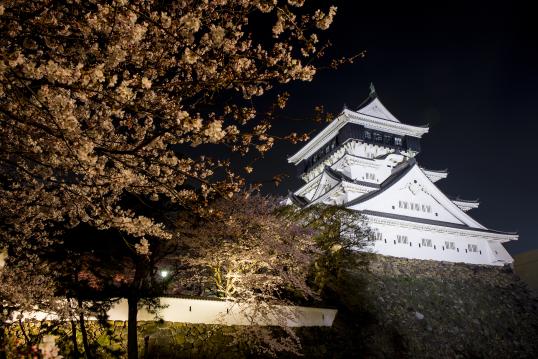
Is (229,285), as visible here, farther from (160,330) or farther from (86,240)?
(86,240)

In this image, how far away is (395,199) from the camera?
2408cm

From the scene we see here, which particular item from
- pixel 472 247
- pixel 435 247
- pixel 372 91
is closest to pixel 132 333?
pixel 435 247

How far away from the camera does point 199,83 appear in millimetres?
4715

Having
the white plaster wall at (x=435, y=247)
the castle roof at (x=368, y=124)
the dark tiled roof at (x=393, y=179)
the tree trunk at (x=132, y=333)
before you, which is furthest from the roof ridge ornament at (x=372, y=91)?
the tree trunk at (x=132, y=333)

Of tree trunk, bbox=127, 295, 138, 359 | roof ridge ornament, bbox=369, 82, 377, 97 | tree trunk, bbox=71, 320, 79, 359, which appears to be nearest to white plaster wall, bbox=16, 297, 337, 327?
tree trunk, bbox=71, 320, 79, 359

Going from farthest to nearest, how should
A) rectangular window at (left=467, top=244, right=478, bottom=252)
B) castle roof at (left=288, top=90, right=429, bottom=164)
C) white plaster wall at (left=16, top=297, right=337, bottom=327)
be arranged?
castle roof at (left=288, top=90, right=429, bottom=164)
rectangular window at (left=467, top=244, right=478, bottom=252)
white plaster wall at (left=16, top=297, right=337, bottom=327)

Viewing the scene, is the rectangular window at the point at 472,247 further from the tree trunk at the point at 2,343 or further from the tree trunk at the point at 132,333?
the tree trunk at the point at 2,343

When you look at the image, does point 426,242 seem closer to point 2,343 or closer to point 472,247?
point 472,247

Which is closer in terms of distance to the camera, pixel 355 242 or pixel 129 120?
pixel 129 120

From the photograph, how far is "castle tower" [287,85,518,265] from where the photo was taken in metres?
22.6

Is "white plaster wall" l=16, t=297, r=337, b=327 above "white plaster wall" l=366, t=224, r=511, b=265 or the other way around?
the other way around

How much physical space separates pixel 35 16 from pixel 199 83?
201 centimetres

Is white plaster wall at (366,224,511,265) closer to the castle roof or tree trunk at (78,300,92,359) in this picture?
the castle roof

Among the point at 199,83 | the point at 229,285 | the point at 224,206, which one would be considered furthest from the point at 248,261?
the point at 199,83
